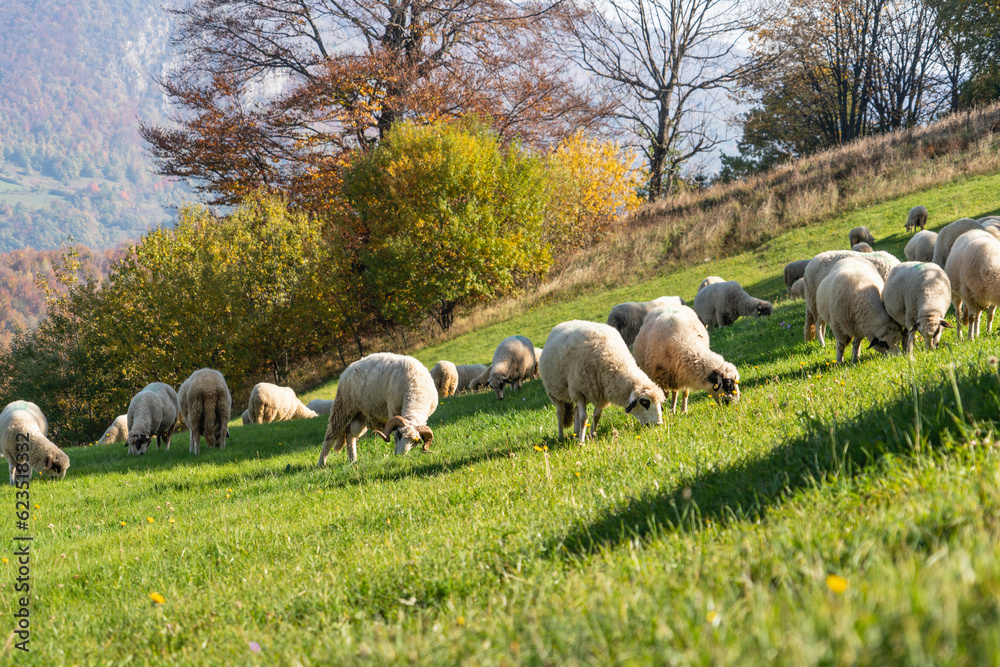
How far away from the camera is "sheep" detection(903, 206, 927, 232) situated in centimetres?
1899

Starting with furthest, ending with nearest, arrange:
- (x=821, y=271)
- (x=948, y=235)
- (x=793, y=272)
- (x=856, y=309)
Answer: (x=793, y=272) < (x=948, y=235) < (x=821, y=271) < (x=856, y=309)

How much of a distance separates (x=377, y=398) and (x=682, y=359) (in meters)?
4.64

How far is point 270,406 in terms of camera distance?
19.5 meters

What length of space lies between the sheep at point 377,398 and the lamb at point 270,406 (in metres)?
10.1

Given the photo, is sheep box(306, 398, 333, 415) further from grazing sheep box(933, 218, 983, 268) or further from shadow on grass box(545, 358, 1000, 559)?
shadow on grass box(545, 358, 1000, 559)

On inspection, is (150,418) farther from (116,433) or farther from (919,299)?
(919,299)

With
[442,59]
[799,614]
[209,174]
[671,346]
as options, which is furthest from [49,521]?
[442,59]

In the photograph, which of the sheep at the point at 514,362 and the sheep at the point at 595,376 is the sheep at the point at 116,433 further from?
the sheep at the point at 595,376

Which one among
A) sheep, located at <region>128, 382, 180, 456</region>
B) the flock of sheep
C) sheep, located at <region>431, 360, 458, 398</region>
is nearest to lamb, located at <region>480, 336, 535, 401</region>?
sheep, located at <region>431, 360, 458, 398</region>

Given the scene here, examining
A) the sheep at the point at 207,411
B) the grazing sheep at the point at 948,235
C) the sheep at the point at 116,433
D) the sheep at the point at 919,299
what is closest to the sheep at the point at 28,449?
the sheep at the point at 207,411

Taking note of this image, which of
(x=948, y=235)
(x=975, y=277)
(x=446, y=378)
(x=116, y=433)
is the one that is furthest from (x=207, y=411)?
(x=948, y=235)

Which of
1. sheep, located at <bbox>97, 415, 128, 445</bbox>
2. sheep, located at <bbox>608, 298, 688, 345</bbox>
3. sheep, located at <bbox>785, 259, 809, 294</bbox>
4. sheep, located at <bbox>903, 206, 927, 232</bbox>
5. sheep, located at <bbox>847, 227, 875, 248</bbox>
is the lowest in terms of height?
sheep, located at <bbox>97, 415, 128, 445</bbox>

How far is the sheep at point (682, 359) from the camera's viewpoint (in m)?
7.75

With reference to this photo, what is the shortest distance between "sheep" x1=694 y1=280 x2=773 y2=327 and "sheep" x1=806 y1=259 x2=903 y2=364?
5720mm
